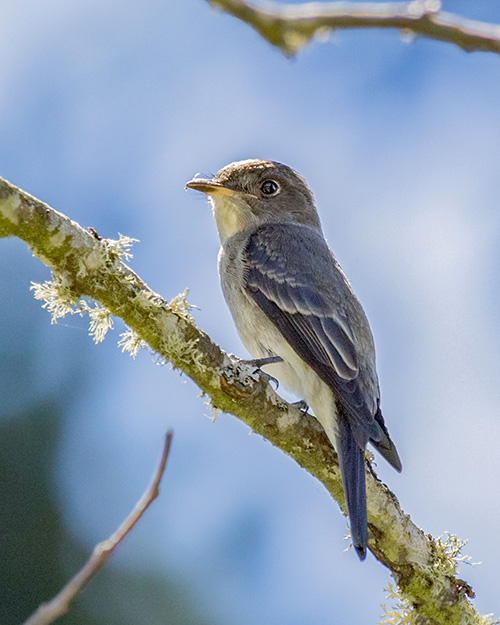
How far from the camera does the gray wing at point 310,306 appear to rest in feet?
13.5

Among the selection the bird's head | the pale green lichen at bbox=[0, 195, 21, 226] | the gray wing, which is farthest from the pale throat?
the pale green lichen at bbox=[0, 195, 21, 226]

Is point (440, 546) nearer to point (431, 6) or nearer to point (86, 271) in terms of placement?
point (86, 271)

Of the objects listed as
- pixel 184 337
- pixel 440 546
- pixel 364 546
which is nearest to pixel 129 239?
pixel 184 337

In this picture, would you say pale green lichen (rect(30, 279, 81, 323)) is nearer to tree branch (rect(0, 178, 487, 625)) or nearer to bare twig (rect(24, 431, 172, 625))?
tree branch (rect(0, 178, 487, 625))

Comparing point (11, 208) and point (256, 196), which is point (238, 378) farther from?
point (256, 196)

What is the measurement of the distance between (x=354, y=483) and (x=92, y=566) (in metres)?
2.37

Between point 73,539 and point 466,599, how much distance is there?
3.45 meters

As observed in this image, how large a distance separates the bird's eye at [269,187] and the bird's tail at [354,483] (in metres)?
2.08

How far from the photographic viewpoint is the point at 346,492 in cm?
368

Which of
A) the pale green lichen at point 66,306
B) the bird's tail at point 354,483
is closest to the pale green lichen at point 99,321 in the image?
the pale green lichen at point 66,306

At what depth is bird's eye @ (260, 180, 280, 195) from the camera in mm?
5492

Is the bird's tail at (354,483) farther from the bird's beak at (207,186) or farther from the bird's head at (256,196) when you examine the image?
the bird's beak at (207,186)

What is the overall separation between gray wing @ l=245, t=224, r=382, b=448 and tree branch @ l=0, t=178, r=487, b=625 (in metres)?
0.27

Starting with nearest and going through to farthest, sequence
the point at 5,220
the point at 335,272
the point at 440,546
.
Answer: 1. the point at 5,220
2. the point at 440,546
3. the point at 335,272
